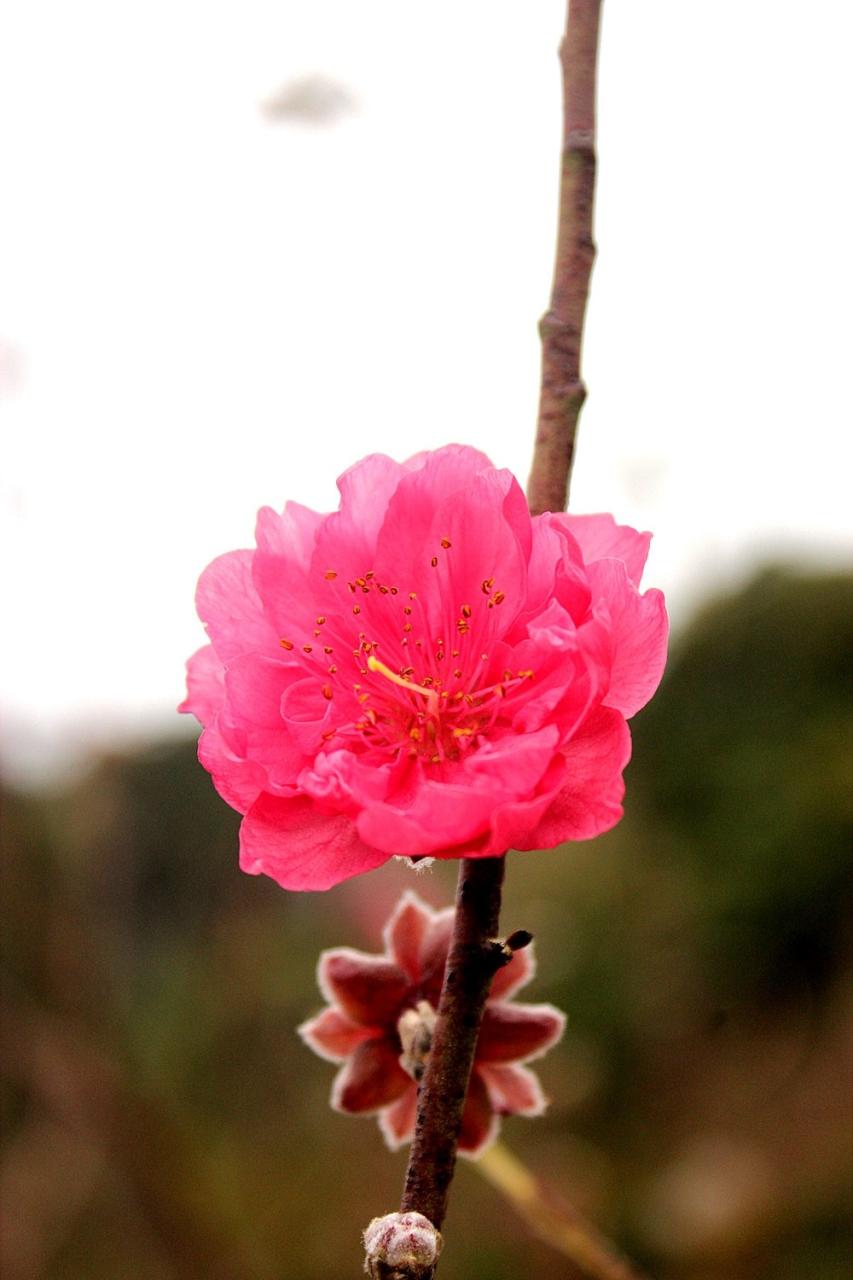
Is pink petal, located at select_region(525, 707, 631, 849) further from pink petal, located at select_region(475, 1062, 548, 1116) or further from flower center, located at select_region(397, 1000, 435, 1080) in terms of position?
pink petal, located at select_region(475, 1062, 548, 1116)

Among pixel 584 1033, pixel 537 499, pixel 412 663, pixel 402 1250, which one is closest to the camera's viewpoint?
pixel 402 1250

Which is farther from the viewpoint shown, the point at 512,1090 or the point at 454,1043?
Result: the point at 512,1090

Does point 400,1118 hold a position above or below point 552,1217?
above

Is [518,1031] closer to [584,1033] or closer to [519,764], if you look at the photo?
[519,764]

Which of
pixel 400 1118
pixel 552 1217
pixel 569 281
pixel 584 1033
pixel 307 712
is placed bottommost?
pixel 584 1033

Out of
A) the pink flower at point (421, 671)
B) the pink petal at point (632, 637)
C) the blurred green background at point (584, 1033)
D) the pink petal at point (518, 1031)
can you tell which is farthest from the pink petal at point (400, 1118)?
the blurred green background at point (584, 1033)

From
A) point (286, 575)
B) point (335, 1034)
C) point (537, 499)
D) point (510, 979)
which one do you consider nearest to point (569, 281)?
point (537, 499)

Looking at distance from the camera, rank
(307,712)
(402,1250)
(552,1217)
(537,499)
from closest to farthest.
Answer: (402,1250), (537,499), (307,712), (552,1217)

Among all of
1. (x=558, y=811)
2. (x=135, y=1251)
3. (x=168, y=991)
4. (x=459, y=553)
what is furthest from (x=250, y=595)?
(x=168, y=991)

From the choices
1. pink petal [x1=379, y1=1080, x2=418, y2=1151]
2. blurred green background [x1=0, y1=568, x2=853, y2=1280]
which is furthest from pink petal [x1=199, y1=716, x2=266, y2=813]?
blurred green background [x1=0, y1=568, x2=853, y2=1280]
